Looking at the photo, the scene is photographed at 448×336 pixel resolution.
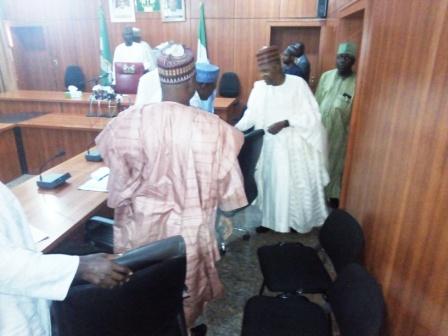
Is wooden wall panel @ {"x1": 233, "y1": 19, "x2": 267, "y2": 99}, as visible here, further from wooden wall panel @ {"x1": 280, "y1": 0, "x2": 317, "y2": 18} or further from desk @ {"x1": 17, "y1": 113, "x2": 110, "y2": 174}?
desk @ {"x1": 17, "y1": 113, "x2": 110, "y2": 174}

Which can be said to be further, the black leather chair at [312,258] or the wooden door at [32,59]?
the wooden door at [32,59]

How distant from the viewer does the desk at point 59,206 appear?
4.86 ft

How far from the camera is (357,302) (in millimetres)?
1226

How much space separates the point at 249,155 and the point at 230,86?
354 cm

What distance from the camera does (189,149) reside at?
50.5 inches

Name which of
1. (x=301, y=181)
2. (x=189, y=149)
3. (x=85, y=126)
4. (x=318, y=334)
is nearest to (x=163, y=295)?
(x=189, y=149)

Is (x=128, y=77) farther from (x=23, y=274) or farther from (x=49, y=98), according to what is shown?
(x=23, y=274)

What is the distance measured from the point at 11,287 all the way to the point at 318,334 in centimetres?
112

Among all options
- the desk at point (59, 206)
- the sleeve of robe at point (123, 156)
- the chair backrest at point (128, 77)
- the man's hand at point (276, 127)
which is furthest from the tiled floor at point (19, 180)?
the man's hand at point (276, 127)

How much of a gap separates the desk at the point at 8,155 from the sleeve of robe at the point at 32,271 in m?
3.16

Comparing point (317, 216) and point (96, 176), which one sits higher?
point (96, 176)

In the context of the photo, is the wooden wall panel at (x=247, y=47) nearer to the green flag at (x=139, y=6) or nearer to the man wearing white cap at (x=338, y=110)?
the green flag at (x=139, y=6)

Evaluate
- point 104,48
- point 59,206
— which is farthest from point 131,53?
point 59,206

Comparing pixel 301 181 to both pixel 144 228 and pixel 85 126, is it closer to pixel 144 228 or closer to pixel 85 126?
pixel 144 228
